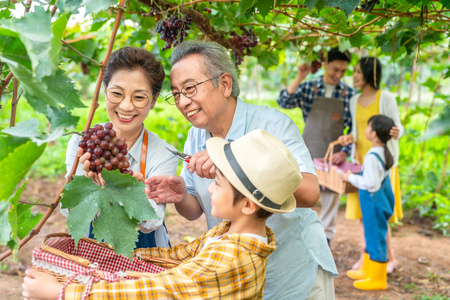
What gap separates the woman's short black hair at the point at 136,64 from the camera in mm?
1828

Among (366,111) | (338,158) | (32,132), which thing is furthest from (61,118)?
(366,111)

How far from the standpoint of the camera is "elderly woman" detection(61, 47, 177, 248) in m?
1.80

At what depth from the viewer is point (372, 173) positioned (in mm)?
3871

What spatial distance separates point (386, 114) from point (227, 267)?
3499 millimetres

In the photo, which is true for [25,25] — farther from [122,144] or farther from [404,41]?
[404,41]

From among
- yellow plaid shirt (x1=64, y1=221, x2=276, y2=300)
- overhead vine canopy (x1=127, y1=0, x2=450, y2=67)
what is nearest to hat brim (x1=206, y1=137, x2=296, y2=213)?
yellow plaid shirt (x1=64, y1=221, x2=276, y2=300)

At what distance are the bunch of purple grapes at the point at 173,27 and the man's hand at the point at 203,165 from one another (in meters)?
0.86

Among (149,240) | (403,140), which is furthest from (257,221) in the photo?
(403,140)

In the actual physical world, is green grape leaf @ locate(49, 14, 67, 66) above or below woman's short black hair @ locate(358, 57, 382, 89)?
below

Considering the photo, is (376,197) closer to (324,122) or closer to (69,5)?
(324,122)

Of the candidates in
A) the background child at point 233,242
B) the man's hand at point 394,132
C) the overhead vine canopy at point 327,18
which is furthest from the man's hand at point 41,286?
the man's hand at point 394,132

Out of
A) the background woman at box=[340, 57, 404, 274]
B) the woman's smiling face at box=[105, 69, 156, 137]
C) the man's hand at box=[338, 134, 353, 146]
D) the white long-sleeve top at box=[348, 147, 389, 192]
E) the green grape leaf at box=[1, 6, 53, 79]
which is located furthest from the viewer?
the man's hand at box=[338, 134, 353, 146]

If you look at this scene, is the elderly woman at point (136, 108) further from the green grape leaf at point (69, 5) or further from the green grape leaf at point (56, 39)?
the green grape leaf at point (56, 39)

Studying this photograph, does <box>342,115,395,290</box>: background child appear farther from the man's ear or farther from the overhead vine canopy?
the man's ear
